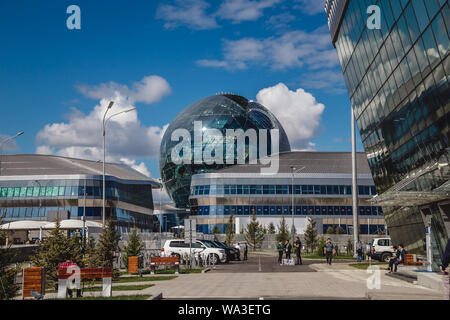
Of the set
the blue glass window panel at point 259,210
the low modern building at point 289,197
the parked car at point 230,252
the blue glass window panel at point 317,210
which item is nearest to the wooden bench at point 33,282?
the parked car at point 230,252

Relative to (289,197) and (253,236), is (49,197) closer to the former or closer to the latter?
(253,236)

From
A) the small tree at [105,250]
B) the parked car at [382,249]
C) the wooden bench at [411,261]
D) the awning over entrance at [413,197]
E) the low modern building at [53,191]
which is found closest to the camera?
the awning over entrance at [413,197]

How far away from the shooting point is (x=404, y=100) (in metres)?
24.3

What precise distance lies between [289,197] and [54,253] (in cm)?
7349

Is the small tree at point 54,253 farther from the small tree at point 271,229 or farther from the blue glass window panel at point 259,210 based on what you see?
the blue glass window panel at point 259,210

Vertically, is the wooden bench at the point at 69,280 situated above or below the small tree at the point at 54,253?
below

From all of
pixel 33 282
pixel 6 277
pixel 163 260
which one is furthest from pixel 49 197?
pixel 6 277

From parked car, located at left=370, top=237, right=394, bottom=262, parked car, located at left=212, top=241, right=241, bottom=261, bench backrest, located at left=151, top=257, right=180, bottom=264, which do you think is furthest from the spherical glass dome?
bench backrest, located at left=151, top=257, right=180, bottom=264

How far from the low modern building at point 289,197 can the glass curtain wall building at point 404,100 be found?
58.0 m

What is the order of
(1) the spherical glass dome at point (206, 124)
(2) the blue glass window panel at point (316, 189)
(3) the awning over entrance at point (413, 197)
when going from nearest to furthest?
(3) the awning over entrance at point (413, 197), (2) the blue glass window panel at point (316, 189), (1) the spherical glass dome at point (206, 124)

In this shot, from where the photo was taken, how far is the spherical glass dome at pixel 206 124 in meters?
122

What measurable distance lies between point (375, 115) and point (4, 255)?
21.8m

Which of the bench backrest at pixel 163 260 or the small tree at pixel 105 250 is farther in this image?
the bench backrest at pixel 163 260
